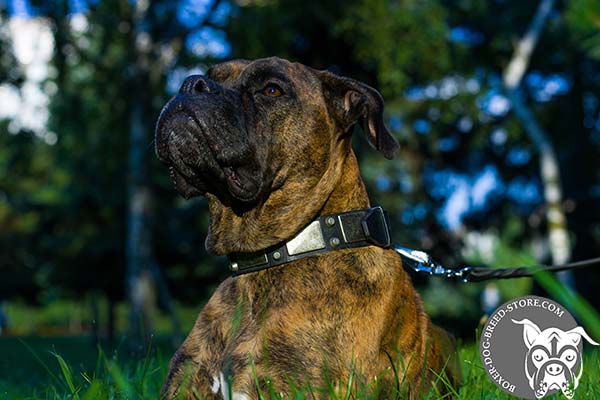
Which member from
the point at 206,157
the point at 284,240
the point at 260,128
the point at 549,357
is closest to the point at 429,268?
the point at 284,240

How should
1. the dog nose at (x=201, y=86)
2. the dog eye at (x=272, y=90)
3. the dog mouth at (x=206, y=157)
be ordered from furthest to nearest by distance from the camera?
the dog eye at (x=272, y=90)
the dog nose at (x=201, y=86)
the dog mouth at (x=206, y=157)

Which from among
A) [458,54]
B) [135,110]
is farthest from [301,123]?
[458,54]

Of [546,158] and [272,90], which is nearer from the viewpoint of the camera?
[272,90]

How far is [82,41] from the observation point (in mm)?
17469

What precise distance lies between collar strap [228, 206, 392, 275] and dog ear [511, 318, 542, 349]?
77 cm

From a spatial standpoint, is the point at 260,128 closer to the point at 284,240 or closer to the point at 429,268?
the point at 284,240

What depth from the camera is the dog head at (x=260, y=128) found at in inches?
145

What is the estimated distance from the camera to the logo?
3.15 m

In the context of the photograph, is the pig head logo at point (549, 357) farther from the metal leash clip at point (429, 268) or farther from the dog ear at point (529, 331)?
the metal leash clip at point (429, 268)

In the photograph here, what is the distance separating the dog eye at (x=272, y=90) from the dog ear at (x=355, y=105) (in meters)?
0.35

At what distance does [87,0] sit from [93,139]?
160 inches

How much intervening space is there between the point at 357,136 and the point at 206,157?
51.3 feet

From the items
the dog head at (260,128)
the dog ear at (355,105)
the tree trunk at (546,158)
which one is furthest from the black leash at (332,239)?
the tree trunk at (546,158)

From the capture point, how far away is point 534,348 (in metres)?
3.17
